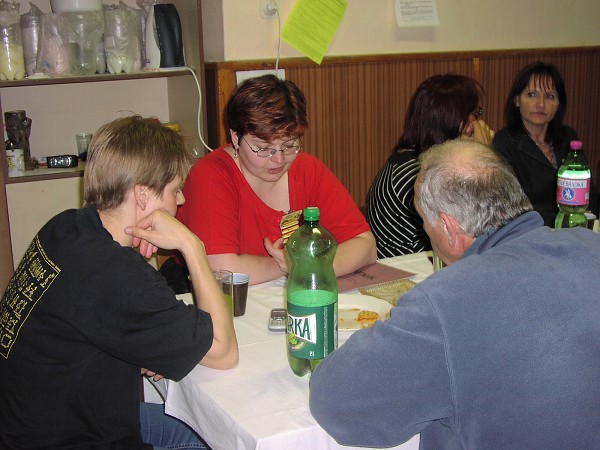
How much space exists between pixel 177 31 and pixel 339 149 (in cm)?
90

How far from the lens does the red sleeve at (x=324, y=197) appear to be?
219cm

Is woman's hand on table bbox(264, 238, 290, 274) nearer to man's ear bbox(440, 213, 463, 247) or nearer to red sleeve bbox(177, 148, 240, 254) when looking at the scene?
red sleeve bbox(177, 148, 240, 254)

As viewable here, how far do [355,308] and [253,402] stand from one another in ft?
1.57

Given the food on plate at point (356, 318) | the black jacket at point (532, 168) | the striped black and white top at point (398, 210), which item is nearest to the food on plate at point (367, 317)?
the food on plate at point (356, 318)

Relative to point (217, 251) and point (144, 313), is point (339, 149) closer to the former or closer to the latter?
point (217, 251)

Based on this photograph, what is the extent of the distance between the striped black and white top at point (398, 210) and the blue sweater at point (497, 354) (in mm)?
1285

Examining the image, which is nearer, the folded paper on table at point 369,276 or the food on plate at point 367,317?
the food on plate at point 367,317

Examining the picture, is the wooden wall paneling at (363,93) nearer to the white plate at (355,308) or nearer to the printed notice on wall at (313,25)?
the printed notice on wall at (313,25)

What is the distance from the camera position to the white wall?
2.92 m

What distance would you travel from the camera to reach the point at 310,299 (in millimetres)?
1399

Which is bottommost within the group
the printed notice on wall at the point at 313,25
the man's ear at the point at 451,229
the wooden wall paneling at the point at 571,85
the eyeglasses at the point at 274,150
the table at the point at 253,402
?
the table at the point at 253,402

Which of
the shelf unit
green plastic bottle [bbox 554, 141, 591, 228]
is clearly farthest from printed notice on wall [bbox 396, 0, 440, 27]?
green plastic bottle [bbox 554, 141, 591, 228]

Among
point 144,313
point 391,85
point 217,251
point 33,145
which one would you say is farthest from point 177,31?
point 144,313

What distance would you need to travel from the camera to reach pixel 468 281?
3.35ft
